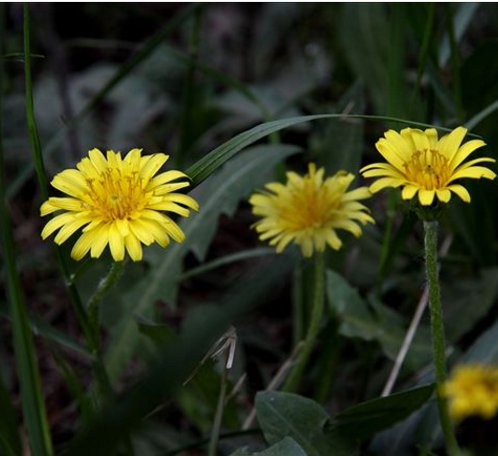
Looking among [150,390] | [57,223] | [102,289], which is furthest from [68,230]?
[150,390]

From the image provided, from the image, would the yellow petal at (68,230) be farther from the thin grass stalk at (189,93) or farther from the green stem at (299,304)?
the thin grass stalk at (189,93)

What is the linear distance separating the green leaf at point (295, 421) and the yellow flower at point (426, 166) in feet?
1.36

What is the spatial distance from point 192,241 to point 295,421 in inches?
25.8

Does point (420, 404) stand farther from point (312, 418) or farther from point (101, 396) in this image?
point (101, 396)

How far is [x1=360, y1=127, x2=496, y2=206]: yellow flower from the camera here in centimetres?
120

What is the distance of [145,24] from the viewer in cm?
337

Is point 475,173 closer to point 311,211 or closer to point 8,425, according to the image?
point 311,211

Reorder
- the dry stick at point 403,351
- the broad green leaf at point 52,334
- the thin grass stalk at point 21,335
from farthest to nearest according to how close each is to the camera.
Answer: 1. the dry stick at point 403,351
2. the broad green leaf at point 52,334
3. the thin grass stalk at point 21,335

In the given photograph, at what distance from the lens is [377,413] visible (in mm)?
1442

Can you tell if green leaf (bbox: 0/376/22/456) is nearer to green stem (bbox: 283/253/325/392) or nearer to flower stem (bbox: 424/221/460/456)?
green stem (bbox: 283/253/325/392)

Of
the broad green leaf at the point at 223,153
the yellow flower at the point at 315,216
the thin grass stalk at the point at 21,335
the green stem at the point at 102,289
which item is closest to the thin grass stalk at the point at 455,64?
the yellow flower at the point at 315,216

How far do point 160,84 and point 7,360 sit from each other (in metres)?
1.15

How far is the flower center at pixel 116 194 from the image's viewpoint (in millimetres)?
1287

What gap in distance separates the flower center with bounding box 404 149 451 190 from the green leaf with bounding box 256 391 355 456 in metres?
0.44
